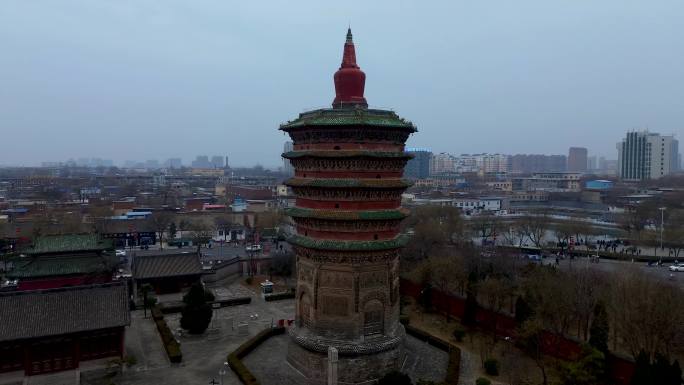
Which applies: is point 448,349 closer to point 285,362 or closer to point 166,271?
point 285,362

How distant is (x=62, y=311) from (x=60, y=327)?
3.29ft

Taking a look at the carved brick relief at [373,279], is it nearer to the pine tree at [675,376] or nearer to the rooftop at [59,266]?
the pine tree at [675,376]

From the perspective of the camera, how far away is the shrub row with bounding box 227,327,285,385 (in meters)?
22.7

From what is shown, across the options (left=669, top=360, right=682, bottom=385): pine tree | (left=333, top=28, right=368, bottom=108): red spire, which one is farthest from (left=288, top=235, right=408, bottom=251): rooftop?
(left=669, top=360, right=682, bottom=385): pine tree

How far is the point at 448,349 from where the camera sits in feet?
87.7

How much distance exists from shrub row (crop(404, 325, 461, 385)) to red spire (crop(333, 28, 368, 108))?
13669mm

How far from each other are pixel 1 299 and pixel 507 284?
28.7 meters

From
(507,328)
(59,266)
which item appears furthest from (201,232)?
(507,328)

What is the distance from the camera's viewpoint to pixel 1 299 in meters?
23.8

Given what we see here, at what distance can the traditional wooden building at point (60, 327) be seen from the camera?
2300 cm

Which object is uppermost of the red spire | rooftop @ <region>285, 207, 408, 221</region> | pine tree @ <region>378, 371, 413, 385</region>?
the red spire

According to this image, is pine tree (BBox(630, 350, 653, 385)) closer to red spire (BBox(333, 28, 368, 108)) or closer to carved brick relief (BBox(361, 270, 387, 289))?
carved brick relief (BBox(361, 270, 387, 289))

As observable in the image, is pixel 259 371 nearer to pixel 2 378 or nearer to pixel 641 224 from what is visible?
pixel 2 378

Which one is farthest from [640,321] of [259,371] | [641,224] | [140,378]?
[641,224]
